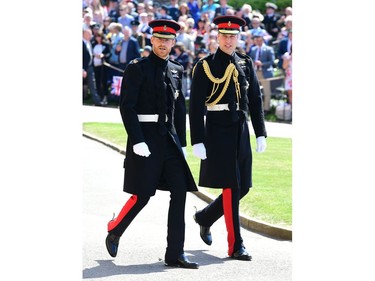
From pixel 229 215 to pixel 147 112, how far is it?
123 centimetres

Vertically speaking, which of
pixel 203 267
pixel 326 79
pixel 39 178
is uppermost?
pixel 326 79

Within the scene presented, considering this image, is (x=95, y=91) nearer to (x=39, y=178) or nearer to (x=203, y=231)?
(x=203, y=231)

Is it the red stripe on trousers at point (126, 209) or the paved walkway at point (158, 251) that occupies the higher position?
the red stripe on trousers at point (126, 209)

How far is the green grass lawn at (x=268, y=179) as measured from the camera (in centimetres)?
1214

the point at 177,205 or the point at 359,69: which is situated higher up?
the point at 359,69

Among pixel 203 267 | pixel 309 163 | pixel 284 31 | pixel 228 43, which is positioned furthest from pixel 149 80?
pixel 284 31

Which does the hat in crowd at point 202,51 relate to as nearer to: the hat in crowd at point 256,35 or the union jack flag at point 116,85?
the hat in crowd at point 256,35

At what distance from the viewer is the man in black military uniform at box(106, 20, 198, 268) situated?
380 inches

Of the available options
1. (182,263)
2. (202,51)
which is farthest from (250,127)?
(182,263)

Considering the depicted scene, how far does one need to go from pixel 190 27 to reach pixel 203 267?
53.3 feet

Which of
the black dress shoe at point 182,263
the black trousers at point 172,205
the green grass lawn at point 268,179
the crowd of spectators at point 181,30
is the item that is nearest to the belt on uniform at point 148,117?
the black trousers at point 172,205

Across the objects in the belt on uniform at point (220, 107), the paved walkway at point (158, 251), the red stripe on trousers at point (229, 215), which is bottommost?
the paved walkway at point (158, 251)

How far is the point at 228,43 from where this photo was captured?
10.0 metres

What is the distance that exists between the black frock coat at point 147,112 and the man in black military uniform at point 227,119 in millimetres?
311
